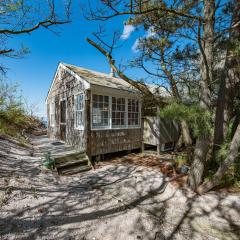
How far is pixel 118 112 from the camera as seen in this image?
7426 mm

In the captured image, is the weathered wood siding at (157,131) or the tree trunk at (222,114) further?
the weathered wood siding at (157,131)

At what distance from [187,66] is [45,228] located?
605cm

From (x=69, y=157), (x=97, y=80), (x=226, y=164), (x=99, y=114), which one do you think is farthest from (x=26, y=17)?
(x=226, y=164)

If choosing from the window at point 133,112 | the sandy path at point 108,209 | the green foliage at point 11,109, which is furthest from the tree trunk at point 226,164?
the green foliage at point 11,109

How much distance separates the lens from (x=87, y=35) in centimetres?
669

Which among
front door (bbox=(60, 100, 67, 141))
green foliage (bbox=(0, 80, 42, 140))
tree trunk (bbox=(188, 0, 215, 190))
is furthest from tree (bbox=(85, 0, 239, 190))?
green foliage (bbox=(0, 80, 42, 140))

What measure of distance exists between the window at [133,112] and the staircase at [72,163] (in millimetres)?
2800

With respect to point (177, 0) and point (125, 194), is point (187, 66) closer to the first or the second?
point (177, 0)

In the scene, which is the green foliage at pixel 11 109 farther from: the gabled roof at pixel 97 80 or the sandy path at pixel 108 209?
the sandy path at pixel 108 209

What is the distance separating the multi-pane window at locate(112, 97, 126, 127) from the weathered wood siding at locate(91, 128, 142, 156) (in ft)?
1.25

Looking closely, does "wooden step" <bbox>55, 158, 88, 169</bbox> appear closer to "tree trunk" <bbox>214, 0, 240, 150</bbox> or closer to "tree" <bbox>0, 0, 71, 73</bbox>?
"tree" <bbox>0, 0, 71, 73</bbox>

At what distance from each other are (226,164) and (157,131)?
4.40 metres

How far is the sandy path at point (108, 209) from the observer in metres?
2.67

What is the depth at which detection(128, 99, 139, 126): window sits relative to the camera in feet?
25.9
